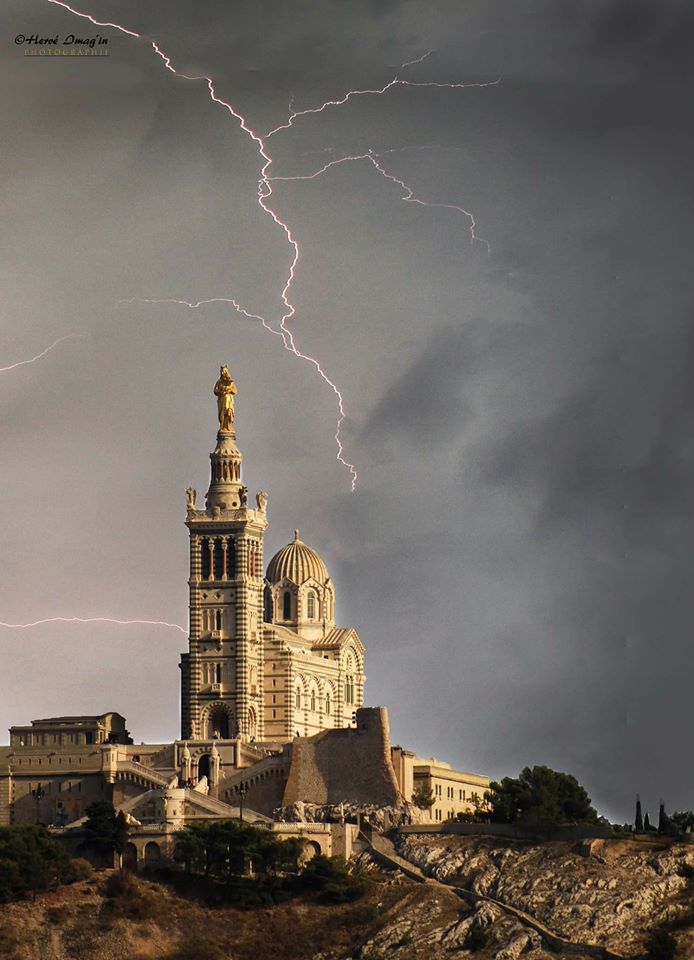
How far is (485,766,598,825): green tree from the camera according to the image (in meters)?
188

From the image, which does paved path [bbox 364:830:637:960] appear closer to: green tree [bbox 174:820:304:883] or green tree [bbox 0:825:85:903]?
green tree [bbox 174:820:304:883]

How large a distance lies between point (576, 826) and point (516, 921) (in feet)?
38.3

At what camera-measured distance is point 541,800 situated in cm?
18938

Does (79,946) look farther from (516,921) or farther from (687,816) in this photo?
(687,816)

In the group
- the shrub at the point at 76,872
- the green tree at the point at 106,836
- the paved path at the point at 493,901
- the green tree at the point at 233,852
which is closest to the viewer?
the paved path at the point at 493,901

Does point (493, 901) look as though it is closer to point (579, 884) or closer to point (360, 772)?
point (579, 884)

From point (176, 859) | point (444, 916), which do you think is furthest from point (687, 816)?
point (176, 859)

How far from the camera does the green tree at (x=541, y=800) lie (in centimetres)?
18838

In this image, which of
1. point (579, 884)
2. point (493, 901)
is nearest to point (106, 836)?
point (493, 901)

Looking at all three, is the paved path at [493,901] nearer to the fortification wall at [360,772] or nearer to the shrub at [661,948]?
the shrub at [661,948]

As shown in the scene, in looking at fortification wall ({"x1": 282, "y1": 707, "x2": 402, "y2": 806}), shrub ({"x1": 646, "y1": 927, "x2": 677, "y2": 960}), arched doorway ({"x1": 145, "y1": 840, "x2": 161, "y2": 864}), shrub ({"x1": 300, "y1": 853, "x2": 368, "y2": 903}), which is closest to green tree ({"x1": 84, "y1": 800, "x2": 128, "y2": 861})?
arched doorway ({"x1": 145, "y1": 840, "x2": 161, "y2": 864})

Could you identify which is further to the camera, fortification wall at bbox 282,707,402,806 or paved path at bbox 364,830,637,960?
fortification wall at bbox 282,707,402,806

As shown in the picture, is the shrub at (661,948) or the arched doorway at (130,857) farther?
the arched doorway at (130,857)

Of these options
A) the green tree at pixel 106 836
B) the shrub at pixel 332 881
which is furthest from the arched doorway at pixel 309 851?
the green tree at pixel 106 836
